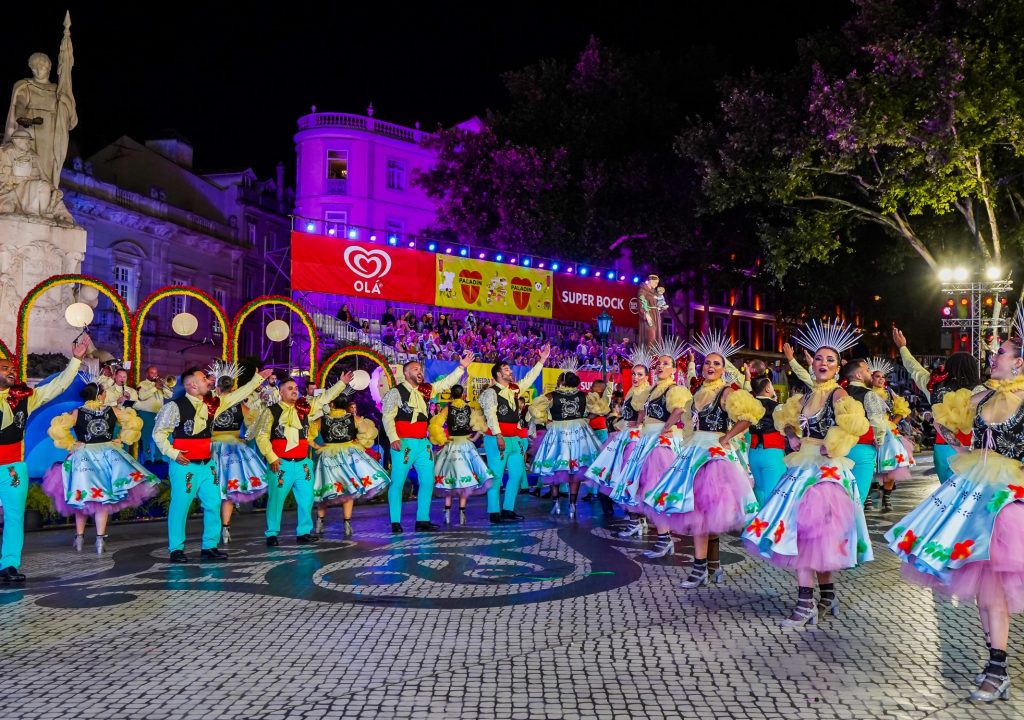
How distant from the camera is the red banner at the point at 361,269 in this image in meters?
21.5

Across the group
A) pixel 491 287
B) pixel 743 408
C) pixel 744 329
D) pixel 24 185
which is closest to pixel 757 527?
pixel 743 408

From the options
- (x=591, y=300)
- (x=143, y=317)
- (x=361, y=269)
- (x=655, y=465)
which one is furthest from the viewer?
(x=591, y=300)

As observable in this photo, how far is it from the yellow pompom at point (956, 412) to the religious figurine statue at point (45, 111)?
16435mm

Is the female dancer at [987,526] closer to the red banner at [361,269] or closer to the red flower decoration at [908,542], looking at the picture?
the red flower decoration at [908,542]

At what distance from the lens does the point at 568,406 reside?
1412 cm

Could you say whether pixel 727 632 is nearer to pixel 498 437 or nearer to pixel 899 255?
pixel 498 437

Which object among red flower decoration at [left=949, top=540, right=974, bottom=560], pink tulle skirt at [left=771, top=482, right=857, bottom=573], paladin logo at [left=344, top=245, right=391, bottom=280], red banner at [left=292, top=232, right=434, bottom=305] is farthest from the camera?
paladin logo at [left=344, top=245, right=391, bottom=280]

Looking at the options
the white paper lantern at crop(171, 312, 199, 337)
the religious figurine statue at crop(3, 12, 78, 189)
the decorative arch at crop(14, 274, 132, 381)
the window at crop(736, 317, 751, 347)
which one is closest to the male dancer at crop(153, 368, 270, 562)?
the decorative arch at crop(14, 274, 132, 381)

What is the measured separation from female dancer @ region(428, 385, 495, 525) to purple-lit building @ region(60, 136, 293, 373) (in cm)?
1790

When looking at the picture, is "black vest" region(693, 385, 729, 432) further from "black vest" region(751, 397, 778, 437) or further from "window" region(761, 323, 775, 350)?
"window" region(761, 323, 775, 350)

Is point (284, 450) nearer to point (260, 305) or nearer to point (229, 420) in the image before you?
point (229, 420)

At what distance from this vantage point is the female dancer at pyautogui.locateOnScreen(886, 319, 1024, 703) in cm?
557

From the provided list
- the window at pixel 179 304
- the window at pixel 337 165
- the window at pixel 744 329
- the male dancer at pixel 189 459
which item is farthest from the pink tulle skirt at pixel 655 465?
the window at pixel 744 329

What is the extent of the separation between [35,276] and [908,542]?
51.6ft
